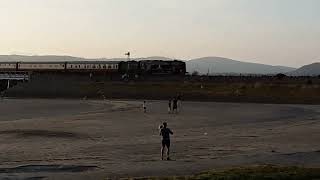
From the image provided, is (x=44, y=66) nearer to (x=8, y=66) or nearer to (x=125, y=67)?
(x=8, y=66)

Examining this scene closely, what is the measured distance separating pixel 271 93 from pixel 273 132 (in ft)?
154

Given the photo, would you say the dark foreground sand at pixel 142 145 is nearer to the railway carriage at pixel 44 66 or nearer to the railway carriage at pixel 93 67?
the railway carriage at pixel 93 67

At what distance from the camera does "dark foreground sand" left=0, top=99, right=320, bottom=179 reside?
22.4 meters

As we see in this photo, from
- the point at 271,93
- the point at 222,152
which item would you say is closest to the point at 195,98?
the point at 271,93

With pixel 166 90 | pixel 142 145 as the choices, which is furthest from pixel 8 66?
pixel 142 145

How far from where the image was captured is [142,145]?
31.3 metres

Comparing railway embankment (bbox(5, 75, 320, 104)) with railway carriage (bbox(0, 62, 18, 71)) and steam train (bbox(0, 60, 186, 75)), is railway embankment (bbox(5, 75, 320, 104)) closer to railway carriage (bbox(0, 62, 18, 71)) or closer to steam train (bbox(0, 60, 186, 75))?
steam train (bbox(0, 60, 186, 75))

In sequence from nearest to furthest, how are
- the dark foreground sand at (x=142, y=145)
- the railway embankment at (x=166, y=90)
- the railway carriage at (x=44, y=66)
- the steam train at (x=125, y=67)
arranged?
the dark foreground sand at (x=142, y=145)
the railway embankment at (x=166, y=90)
the steam train at (x=125, y=67)
the railway carriage at (x=44, y=66)

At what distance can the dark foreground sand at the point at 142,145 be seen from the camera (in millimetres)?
22359

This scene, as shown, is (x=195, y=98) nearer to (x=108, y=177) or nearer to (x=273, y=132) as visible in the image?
(x=273, y=132)

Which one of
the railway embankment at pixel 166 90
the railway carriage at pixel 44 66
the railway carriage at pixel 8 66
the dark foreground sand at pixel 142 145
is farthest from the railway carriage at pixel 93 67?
the dark foreground sand at pixel 142 145

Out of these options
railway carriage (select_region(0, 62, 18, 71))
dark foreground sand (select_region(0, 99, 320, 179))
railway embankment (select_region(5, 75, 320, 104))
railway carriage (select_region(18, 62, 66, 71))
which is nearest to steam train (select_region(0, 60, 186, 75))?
railway carriage (select_region(18, 62, 66, 71))

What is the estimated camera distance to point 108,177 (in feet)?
65.2

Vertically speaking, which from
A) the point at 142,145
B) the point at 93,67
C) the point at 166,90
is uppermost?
the point at 93,67
